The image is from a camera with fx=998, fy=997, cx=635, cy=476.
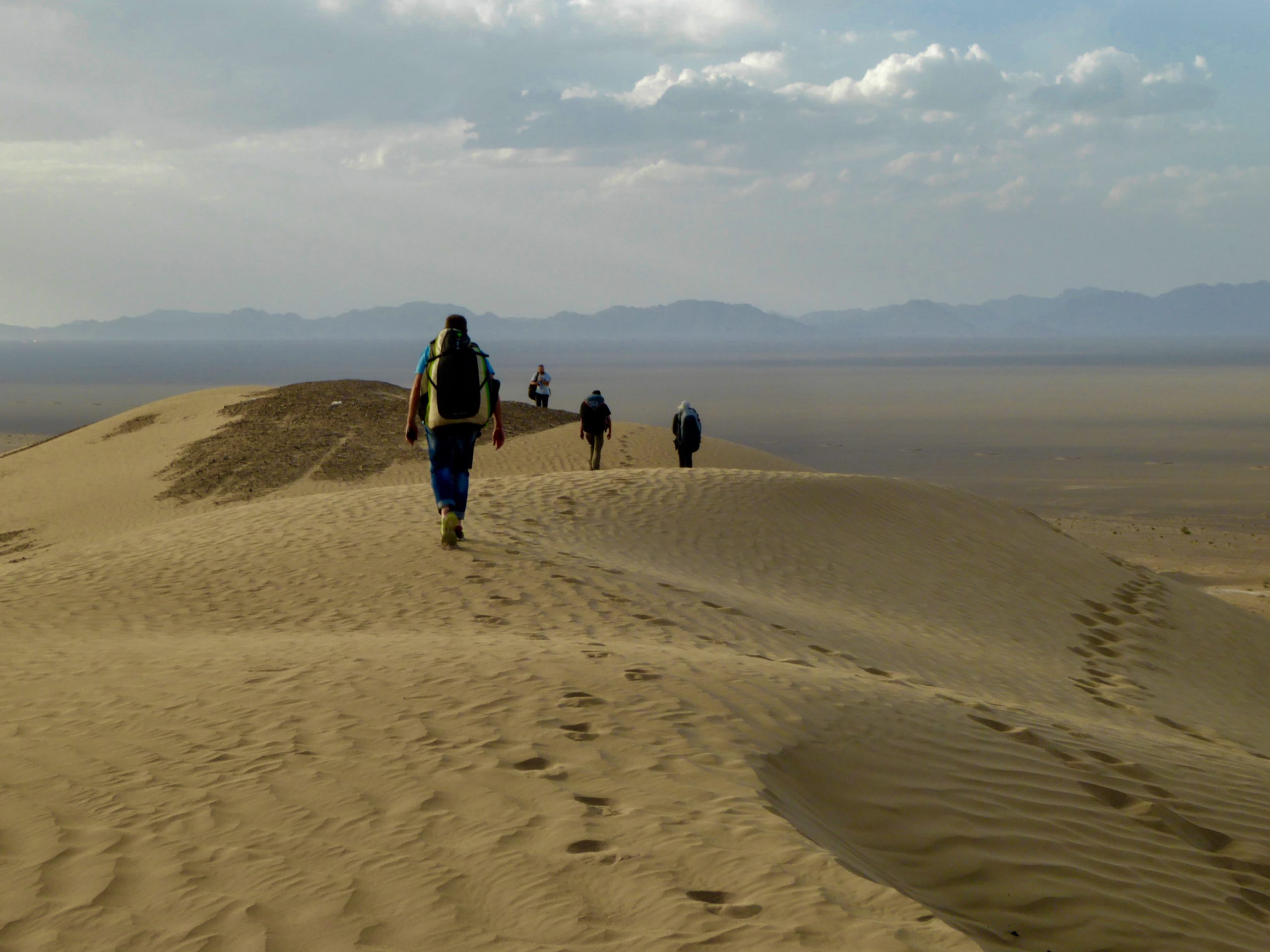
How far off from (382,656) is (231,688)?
962 millimetres

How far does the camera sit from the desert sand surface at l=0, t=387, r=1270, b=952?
322 cm

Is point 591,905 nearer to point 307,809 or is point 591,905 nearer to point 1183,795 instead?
point 307,809

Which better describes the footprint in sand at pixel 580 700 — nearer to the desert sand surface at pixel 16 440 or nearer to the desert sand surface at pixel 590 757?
the desert sand surface at pixel 590 757

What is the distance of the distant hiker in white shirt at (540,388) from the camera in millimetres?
28141

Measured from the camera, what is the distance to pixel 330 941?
2.94 m

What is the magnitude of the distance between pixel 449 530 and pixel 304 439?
15.5 m

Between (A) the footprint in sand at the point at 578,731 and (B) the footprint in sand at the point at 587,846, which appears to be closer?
(B) the footprint in sand at the point at 587,846

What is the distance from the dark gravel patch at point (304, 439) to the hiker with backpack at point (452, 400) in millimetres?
13091

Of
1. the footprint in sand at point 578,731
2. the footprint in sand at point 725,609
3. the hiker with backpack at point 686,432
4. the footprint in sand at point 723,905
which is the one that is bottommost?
the footprint in sand at point 725,609

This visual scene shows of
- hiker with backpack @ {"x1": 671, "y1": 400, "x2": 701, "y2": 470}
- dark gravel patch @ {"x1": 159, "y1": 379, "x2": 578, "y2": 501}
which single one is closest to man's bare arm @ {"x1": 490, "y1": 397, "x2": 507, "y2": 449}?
hiker with backpack @ {"x1": 671, "y1": 400, "x2": 701, "y2": 470}

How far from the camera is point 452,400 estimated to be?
340 inches

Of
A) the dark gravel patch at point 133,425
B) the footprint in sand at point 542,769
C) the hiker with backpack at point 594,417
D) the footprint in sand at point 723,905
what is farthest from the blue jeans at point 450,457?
the dark gravel patch at point 133,425

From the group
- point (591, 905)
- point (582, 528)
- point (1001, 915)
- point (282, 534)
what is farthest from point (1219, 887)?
point (282, 534)

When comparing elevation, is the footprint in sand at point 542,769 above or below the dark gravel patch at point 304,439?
below
